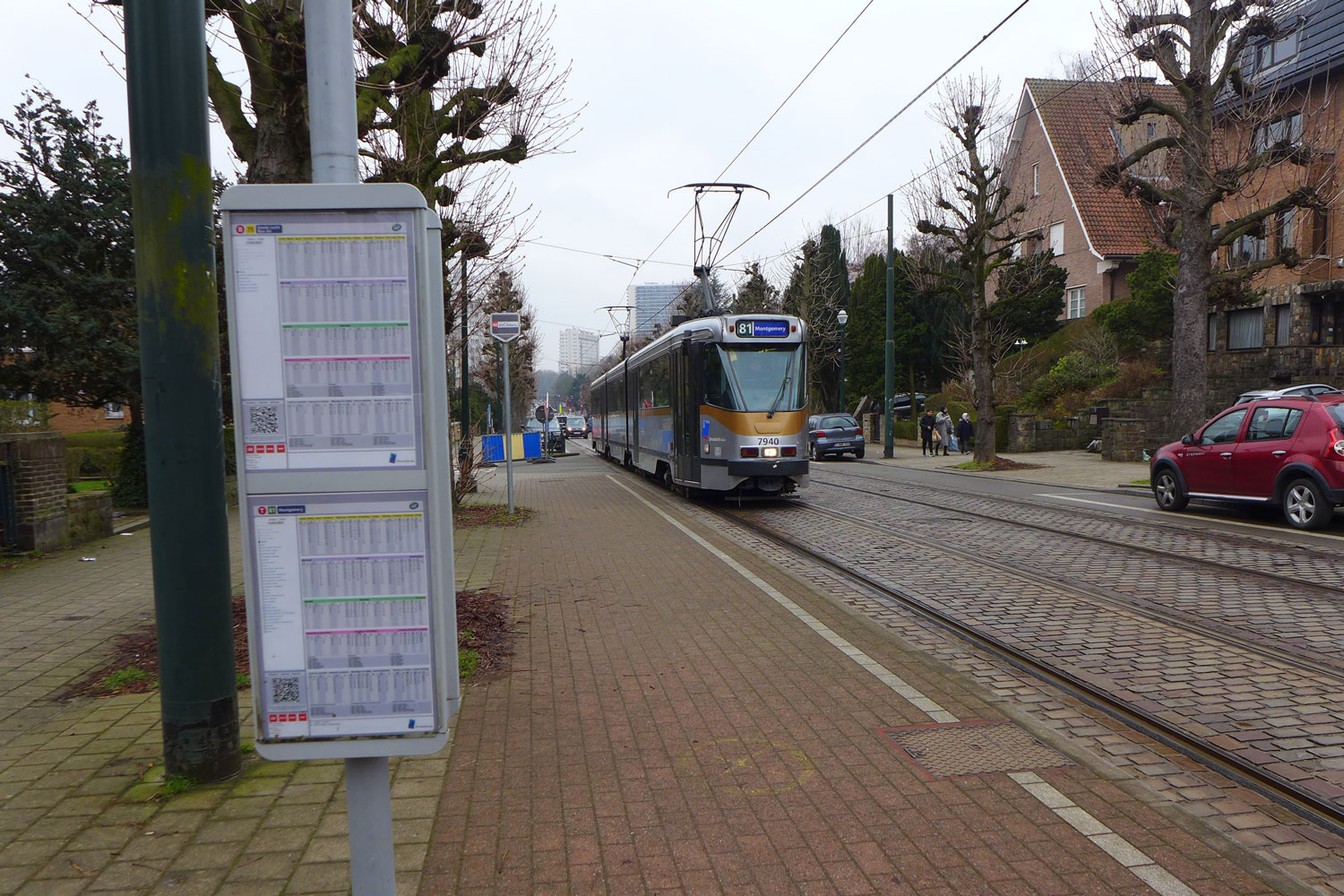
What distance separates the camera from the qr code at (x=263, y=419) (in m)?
2.61

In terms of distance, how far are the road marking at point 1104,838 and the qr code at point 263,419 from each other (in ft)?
10.8

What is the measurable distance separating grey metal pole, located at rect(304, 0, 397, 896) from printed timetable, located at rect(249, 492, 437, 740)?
18 cm

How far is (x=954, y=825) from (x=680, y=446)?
1359 centimetres

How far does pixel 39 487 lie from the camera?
35.7 ft

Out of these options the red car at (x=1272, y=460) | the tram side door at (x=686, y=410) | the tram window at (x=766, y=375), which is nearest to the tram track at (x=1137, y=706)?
the red car at (x=1272, y=460)

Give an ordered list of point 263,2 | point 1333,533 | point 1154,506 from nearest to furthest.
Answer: point 263,2
point 1333,533
point 1154,506

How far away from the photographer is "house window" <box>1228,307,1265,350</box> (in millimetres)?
29797

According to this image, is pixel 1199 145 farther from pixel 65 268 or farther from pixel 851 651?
pixel 65 268

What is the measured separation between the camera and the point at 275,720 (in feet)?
8.91

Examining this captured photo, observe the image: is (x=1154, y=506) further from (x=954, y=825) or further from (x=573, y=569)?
(x=954, y=825)

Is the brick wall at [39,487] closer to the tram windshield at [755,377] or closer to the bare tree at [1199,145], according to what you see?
the tram windshield at [755,377]

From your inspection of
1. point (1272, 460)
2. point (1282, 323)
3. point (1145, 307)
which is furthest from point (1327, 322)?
point (1272, 460)

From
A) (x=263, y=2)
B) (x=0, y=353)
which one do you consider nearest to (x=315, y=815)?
(x=263, y=2)

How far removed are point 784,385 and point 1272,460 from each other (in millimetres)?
7061
